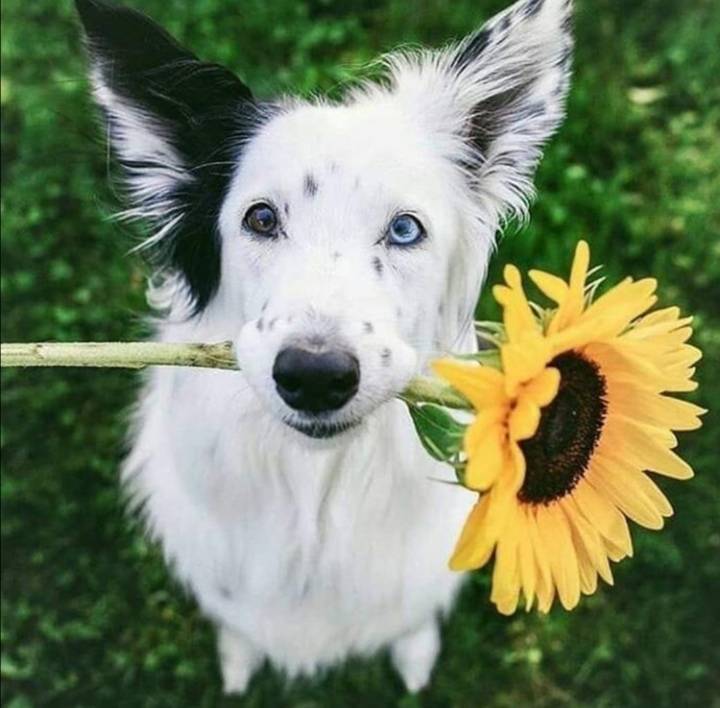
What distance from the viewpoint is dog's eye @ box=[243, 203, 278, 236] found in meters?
2.09

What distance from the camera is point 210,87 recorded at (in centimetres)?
220

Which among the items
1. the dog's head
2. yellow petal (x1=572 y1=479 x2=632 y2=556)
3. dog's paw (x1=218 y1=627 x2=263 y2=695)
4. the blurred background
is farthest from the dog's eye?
dog's paw (x1=218 y1=627 x2=263 y2=695)

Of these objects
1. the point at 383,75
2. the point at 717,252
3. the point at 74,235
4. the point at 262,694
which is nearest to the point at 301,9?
the point at 74,235

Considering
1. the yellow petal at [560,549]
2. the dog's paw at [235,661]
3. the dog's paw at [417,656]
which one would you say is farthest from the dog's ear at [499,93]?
the dog's paw at [235,661]

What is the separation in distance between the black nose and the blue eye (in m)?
0.33

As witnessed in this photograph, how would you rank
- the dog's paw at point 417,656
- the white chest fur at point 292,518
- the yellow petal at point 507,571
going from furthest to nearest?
the dog's paw at point 417,656 → the white chest fur at point 292,518 → the yellow petal at point 507,571

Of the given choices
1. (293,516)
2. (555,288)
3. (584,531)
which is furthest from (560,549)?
(293,516)

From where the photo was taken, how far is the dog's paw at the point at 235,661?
3139 millimetres

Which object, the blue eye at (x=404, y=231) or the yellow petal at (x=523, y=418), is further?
the blue eye at (x=404, y=231)

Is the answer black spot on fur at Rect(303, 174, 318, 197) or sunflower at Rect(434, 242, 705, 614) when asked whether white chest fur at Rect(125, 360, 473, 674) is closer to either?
black spot on fur at Rect(303, 174, 318, 197)

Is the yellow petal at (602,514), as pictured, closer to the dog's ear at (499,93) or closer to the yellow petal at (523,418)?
the yellow petal at (523,418)

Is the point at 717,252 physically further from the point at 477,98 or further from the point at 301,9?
the point at 477,98

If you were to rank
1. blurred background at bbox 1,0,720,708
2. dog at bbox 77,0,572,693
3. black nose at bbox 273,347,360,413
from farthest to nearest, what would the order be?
blurred background at bbox 1,0,720,708 → dog at bbox 77,0,572,693 → black nose at bbox 273,347,360,413

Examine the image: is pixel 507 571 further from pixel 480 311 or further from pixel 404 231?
pixel 480 311
